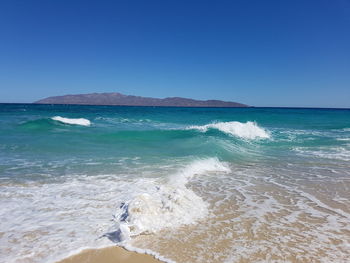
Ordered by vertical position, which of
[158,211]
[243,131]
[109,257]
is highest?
[243,131]

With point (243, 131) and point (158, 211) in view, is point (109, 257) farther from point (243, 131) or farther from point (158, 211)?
point (243, 131)

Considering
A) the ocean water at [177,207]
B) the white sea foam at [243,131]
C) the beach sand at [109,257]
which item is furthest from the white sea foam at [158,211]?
the white sea foam at [243,131]

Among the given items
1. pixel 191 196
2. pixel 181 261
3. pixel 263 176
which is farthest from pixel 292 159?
pixel 181 261

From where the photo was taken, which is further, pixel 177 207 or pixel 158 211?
pixel 177 207

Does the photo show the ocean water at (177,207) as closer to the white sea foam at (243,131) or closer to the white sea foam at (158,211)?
the white sea foam at (158,211)

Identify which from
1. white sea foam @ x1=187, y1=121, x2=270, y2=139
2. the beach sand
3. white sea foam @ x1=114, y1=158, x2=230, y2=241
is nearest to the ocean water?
white sea foam @ x1=114, y1=158, x2=230, y2=241

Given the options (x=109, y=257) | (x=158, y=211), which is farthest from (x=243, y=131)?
(x=109, y=257)

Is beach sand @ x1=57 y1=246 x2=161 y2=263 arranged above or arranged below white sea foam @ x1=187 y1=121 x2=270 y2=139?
below

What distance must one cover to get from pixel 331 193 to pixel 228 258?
4.11 m

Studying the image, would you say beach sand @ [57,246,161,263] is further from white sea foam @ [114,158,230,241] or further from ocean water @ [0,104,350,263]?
white sea foam @ [114,158,230,241]

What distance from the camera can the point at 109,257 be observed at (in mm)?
3439

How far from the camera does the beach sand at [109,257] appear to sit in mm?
3357

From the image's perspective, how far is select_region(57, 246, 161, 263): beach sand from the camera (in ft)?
11.0

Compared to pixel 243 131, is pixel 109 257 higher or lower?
lower
